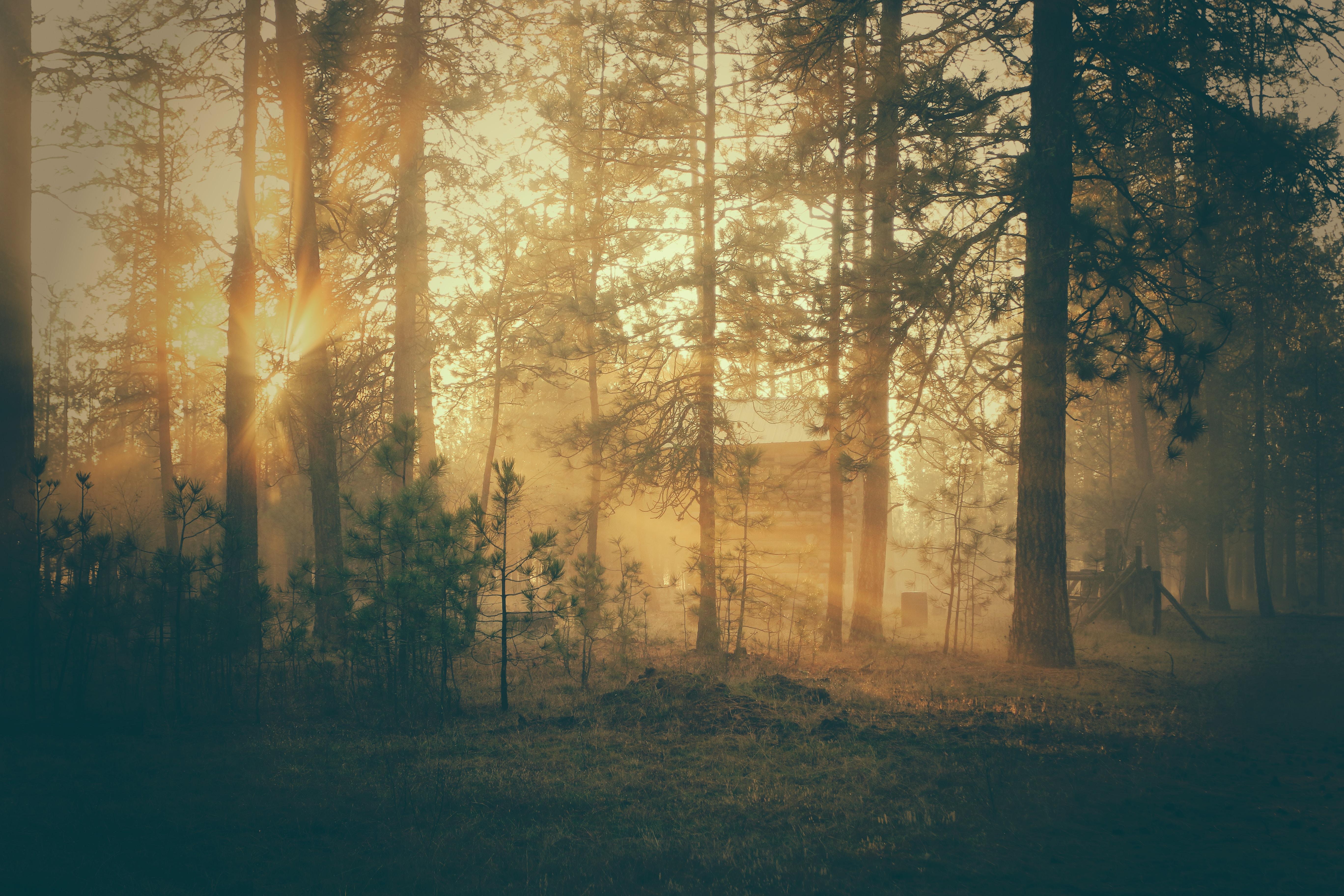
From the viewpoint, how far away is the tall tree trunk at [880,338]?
10719mm

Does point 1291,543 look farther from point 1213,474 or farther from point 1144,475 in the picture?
point 1144,475

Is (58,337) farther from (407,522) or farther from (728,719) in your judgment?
(728,719)

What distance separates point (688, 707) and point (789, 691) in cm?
145

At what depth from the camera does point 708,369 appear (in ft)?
39.4

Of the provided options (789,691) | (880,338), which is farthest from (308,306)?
(789,691)

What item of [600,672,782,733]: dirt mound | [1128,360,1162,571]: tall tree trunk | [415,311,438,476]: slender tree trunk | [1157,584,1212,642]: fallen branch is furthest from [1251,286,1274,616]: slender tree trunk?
[415,311,438,476]: slender tree trunk

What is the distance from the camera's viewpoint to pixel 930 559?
505 inches

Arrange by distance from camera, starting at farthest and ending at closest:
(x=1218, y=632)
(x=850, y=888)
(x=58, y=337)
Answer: (x=58, y=337) → (x=1218, y=632) → (x=850, y=888)

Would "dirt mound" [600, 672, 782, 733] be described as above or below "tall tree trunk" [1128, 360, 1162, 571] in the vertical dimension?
below

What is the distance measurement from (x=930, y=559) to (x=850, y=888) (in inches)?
383

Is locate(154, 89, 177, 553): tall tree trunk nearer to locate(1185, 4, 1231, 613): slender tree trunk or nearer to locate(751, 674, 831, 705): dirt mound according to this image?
locate(751, 674, 831, 705): dirt mound

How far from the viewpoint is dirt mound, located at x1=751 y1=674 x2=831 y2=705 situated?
27.0 feet

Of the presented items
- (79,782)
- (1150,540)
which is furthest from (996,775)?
(1150,540)

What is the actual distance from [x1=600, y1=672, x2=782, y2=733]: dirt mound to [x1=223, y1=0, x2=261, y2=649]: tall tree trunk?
6211 mm
